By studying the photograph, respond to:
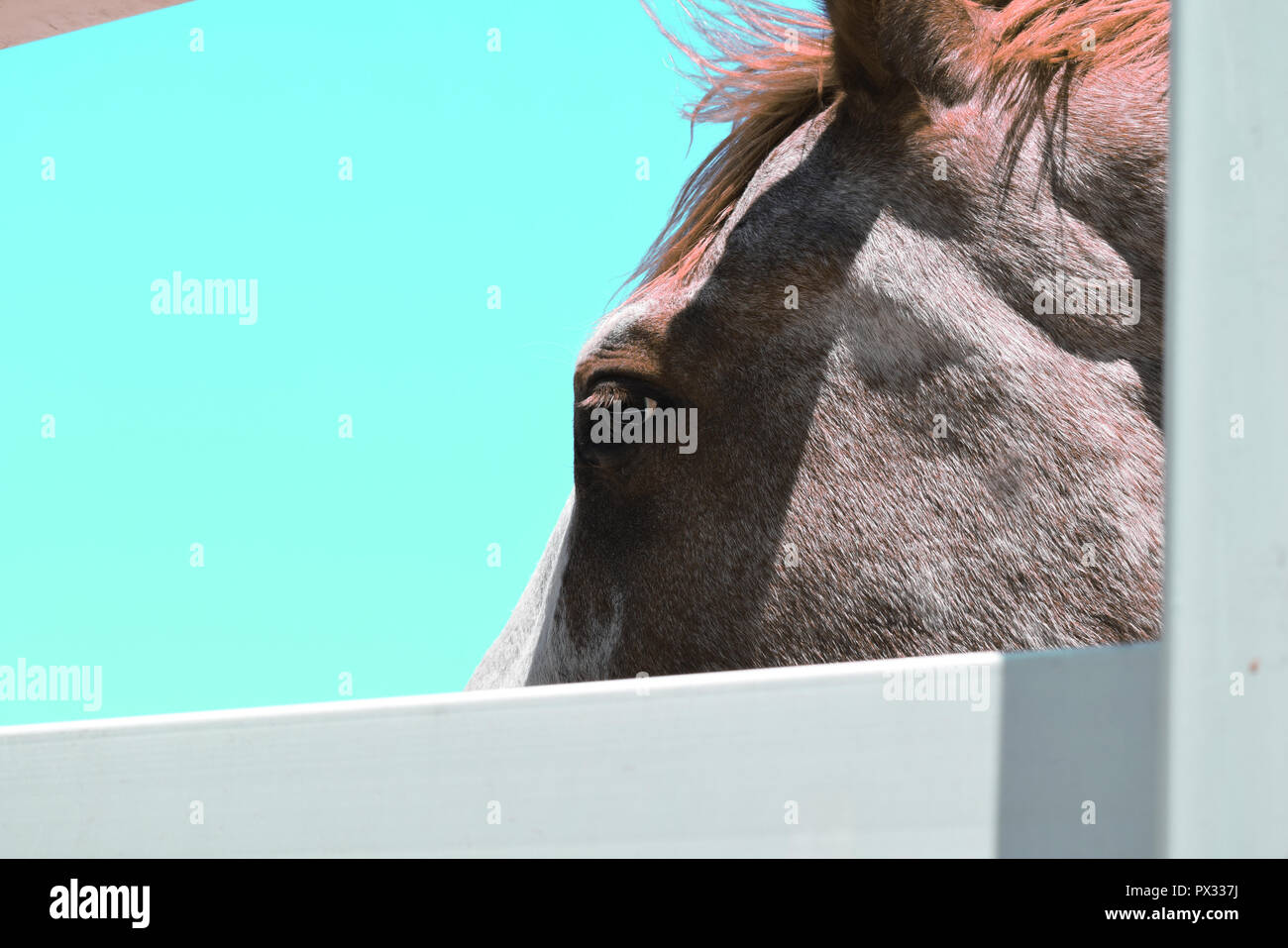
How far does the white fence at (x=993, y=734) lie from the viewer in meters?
0.50

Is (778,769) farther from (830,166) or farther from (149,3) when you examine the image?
(830,166)

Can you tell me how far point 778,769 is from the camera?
0.54m

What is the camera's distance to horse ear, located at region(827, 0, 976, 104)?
177 cm

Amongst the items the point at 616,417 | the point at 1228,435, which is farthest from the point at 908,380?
the point at 1228,435

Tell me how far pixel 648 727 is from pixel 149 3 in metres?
1.21

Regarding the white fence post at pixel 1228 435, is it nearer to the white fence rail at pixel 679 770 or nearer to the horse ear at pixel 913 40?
the white fence rail at pixel 679 770

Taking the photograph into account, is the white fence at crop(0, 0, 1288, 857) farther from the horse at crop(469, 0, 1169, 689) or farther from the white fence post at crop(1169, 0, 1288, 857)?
the horse at crop(469, 0, 1169, 689)

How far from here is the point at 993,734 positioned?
52 cm

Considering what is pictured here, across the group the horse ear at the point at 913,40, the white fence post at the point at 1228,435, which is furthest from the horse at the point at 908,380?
the white fence post at the point at 1228,435

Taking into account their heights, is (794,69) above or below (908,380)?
above

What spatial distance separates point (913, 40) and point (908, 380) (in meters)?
0.54

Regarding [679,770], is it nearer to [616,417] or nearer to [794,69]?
[616,417]

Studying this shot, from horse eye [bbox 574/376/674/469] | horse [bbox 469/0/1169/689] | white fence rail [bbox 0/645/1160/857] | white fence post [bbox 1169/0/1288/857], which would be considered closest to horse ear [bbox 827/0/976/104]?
horse [bbox 469/0/1169/689]

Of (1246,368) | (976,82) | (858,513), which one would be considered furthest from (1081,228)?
(1246,368)
